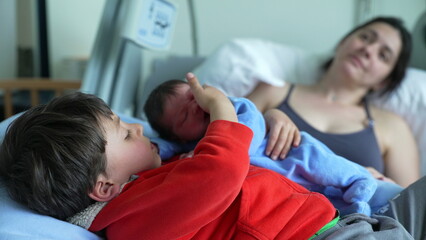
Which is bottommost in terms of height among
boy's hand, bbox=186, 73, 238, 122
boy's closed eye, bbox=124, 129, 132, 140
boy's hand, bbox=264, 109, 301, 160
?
boy's hand, bbox=264, 109, 301, 160

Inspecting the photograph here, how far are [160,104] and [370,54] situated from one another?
3.00 ft

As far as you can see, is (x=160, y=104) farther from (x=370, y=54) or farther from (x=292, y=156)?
(x=370, y=54)

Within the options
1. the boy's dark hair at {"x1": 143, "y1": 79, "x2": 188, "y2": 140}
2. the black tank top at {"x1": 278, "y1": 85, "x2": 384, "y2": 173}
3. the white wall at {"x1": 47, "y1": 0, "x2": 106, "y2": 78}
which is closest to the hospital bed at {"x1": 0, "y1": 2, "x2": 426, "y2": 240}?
the boy's dark hair at {"x1": 143, "y1": 79, "x2": 188, "y2": 140}

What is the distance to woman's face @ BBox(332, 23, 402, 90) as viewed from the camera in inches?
55.7

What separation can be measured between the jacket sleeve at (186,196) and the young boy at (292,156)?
0.20 m

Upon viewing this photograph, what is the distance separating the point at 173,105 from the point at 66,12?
2.08 m

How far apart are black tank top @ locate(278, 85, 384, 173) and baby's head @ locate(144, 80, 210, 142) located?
0.54 meters

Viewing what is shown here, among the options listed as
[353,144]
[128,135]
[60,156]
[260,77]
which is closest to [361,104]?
[353,144]

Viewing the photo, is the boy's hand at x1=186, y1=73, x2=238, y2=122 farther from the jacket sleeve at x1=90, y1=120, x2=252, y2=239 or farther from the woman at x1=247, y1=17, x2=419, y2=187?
the woman at x1=247, y1=17, x2=419, y2=187

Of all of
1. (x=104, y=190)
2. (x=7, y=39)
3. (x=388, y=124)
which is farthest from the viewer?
(x=7, y=39)

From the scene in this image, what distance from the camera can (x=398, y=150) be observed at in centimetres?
140

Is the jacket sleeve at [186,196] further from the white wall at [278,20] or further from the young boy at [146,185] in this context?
the white wall at [278,20]

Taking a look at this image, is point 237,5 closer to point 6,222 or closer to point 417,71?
point 417,71

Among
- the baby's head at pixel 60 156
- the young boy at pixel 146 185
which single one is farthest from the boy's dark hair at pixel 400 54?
the baby's head at pixel 60 156
